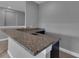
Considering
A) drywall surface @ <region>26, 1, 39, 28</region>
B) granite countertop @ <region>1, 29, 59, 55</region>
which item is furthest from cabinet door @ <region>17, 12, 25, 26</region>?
granite countertop @ <region>1, 29, 59, 55</region>

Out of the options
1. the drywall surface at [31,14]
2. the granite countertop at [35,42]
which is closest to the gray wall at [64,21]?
the drywall surface at [31,14]

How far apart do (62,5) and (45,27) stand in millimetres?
1375

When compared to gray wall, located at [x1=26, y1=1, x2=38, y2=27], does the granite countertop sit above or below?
below

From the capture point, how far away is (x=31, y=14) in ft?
12.1

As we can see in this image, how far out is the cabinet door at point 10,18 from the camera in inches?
167

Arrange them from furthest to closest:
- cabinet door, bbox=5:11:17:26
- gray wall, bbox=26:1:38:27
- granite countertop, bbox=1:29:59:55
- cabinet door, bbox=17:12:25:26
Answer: cabinet door, bbox=5:11:17:26 < cabinet door, bbox=17:12:25:26 < gray wall, bbox=26:1:38:27 < granite countertop, bbox=1:29:59:55

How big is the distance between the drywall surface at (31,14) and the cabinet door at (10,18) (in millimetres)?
1045

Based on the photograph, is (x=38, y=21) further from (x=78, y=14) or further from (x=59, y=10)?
(x=78, y=14)

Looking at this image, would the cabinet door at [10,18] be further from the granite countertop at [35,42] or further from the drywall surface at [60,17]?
the granite countertop at [35,42]

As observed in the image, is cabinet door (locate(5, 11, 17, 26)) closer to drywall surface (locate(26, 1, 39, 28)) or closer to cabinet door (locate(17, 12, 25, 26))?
cabinet door (locate(17, 12, 25, 26))

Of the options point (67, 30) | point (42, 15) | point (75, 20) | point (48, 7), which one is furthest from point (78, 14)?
point (42, 15)

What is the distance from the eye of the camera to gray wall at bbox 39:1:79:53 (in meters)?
2.64

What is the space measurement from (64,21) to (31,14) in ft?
5.51

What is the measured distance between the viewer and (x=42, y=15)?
3.95m
